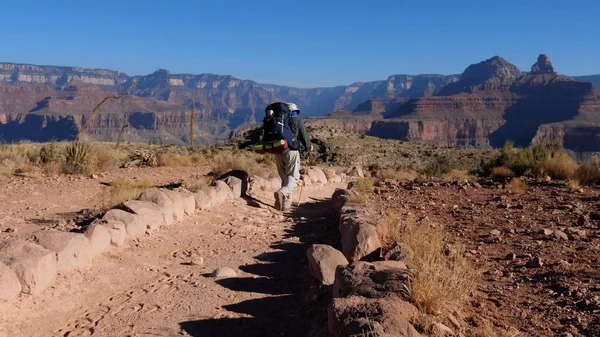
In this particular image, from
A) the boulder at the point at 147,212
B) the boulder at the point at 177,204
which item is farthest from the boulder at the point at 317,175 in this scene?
the boulder at the point at 147,212

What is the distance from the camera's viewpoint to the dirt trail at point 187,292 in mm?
4703

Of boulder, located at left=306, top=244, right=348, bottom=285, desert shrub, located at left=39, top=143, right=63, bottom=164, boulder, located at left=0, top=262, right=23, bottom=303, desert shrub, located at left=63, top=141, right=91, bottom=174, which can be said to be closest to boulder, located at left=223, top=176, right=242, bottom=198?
boulder, located at left=306, top=244, right=348, bottom=285

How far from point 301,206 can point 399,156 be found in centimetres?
2453

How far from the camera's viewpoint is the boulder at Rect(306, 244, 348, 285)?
5.45 m

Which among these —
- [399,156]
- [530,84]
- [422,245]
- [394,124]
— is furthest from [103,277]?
[530,84]

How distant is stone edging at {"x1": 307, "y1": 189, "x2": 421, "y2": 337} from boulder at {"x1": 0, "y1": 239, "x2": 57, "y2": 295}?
2876 millimetres

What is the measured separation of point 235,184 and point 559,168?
8.65 meters

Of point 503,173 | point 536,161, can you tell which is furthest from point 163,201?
point 536,161

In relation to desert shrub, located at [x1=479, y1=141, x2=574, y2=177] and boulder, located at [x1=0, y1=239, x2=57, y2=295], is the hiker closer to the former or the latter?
boulder, located at [x1=0, y1=239, x2=57, y2=295]

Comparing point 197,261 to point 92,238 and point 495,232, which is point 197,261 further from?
point 495,232

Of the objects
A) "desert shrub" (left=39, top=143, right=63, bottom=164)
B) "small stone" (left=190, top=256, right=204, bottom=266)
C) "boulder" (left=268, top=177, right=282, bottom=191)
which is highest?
"desert shrub" (left=39, top=143, right=63, bottom=164)

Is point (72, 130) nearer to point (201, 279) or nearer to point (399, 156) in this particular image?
point (399, 156)

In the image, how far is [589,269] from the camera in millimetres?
5156

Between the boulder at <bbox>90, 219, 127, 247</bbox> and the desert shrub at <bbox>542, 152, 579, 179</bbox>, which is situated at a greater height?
the desert shrub at <bbox>542, 152, 579, 179</bbox>
